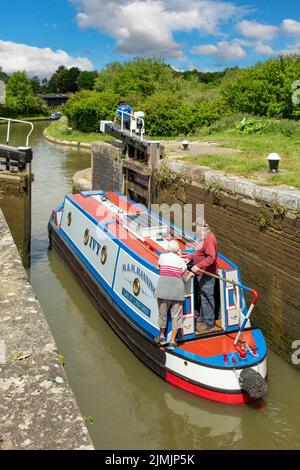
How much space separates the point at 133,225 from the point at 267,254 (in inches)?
96.0

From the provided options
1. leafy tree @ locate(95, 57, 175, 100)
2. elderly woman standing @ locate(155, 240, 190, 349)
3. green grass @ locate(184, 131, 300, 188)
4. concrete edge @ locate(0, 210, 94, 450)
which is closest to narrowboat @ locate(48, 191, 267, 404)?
elderly woman standing @ locate(155, 240, 190, 349)

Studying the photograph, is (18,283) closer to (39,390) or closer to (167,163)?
(39,390)

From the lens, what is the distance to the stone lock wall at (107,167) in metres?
13.6

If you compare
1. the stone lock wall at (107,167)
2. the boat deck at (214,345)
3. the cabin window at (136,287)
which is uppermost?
the stone lock wall at (107,167)

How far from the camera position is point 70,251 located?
9.99m

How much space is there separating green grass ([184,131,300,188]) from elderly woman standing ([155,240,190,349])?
2.87 m

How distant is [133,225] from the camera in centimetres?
852

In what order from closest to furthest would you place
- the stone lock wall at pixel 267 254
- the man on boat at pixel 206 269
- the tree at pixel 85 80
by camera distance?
the man on boat at pixel 206 269
the stone lock wall at pixel 267 254
the tree at pixel 85 80

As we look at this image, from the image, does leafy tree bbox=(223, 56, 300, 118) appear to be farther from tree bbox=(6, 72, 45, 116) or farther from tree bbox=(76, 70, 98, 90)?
tree bbox=(76, 70, 98, 90)

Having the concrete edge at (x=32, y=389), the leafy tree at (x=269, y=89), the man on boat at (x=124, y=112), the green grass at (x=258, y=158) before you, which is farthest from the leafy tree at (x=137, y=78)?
the concrete edge at (x=32, y=389)

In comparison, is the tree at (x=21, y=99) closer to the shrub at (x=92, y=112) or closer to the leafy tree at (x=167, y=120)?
the shrub at (x=92, y=112)

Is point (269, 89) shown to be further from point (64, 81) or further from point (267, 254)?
point (64, 81)

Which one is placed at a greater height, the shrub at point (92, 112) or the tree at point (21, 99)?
the tree at point (21, 99)
